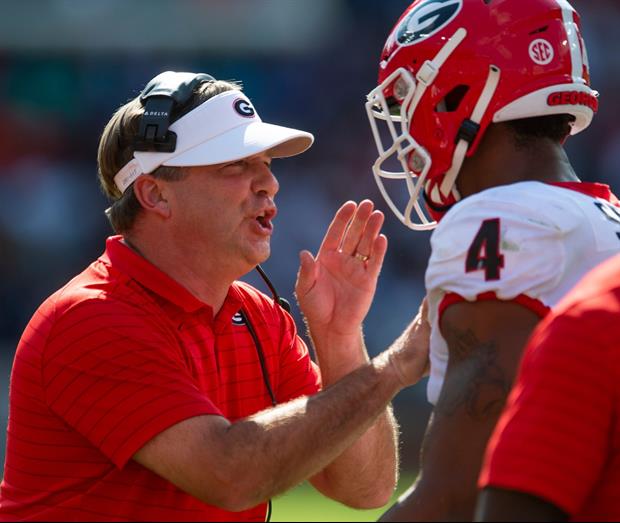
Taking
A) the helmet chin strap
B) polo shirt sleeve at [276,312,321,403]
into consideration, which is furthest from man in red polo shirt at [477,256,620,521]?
polo shirt sleeve at [276,312,321,403]

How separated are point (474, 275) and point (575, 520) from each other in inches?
23.1

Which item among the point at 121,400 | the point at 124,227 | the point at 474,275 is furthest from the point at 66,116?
the point at 474,275

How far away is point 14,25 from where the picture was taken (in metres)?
10.4

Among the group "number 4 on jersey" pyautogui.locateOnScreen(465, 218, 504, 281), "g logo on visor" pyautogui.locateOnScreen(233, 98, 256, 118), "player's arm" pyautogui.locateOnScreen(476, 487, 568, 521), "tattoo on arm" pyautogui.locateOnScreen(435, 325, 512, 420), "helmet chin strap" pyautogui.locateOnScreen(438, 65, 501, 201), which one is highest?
"helmet chin strap" pyautogui.locateOnScreen(438, 65, 501, 201)

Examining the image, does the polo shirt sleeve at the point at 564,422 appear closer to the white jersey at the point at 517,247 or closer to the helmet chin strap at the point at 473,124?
the white jersey at the point at 517,247

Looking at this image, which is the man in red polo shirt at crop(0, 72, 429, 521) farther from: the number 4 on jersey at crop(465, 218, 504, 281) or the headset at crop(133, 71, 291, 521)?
the number 4 on jersey at crop(465, 218, 504, 281)

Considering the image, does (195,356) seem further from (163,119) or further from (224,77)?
(224,77)

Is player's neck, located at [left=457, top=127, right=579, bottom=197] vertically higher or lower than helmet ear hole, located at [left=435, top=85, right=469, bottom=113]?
lower

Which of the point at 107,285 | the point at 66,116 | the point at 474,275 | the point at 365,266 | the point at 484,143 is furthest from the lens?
the point at 66,116

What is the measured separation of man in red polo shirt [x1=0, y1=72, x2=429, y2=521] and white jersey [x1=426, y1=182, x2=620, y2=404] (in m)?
0.78

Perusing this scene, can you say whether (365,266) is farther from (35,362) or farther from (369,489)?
(35,362)

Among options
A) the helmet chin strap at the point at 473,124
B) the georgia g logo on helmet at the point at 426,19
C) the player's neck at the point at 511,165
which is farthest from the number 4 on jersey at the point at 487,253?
the georgia g logo on helmet at the point at 426,19

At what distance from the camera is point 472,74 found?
2.66 m

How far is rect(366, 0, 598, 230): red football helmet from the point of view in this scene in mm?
2631
